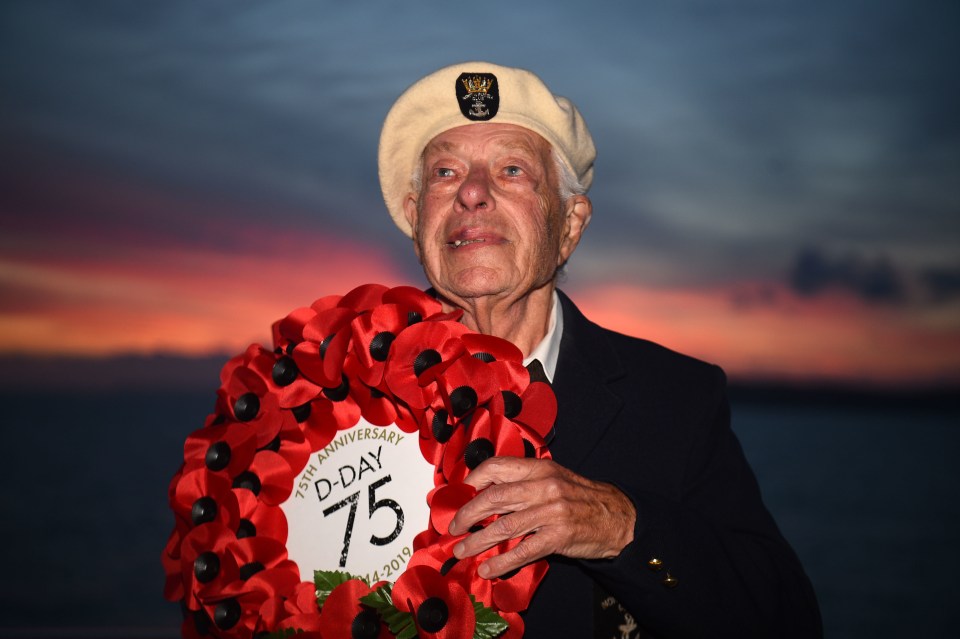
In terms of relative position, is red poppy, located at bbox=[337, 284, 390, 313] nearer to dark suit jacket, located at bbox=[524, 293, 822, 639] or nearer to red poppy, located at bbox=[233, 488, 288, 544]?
red poppy, located at bbox=[233, 488, 288, 544]

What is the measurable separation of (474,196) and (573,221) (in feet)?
1.13

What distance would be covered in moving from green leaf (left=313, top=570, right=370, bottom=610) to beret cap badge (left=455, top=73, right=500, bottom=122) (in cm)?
94

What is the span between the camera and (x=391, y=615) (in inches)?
48.0

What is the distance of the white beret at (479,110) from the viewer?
1693 millimetres

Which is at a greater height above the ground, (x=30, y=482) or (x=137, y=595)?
(x=137, y=595)

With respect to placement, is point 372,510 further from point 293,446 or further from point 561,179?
point 561,179

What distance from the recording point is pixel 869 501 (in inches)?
658

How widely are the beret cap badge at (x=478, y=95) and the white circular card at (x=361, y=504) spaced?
69 cm

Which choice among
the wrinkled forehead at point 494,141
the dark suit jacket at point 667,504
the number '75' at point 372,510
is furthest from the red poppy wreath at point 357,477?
the wrinkled forehead at point 494,141

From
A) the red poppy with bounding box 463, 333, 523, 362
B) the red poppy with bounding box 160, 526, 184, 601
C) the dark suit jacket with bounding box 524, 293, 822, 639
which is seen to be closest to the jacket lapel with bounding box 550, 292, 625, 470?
the dark suit jacket with bounding box 524, 293, 822, 639

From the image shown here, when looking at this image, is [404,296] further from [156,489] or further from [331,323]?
[156,489]

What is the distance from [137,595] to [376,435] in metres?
9.37

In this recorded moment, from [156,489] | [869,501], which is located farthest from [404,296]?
[869,501]

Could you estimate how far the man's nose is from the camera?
5.31ft
